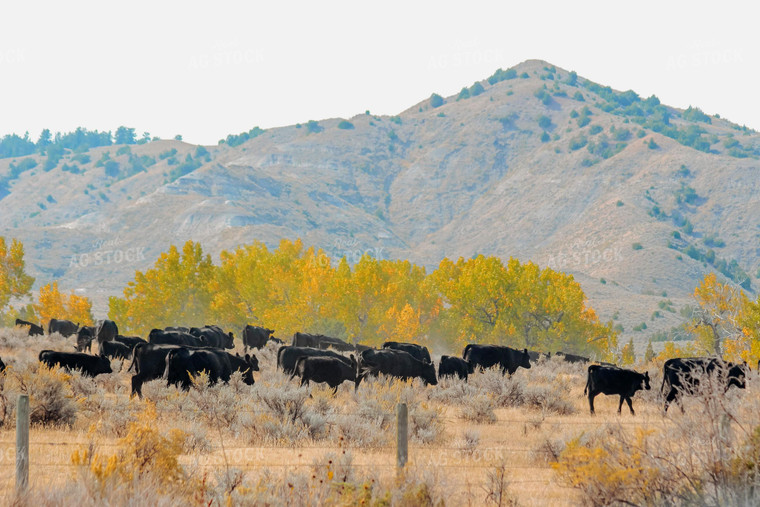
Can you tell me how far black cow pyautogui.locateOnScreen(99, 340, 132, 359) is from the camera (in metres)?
26.2

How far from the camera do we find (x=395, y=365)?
894 inches

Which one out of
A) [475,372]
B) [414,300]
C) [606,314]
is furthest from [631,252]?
[475,372]

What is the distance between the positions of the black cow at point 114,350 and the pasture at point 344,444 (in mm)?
4521

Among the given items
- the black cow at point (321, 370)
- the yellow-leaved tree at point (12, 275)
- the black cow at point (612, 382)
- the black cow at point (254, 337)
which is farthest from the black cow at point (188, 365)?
the yellow-leaved tree at point (12, 275)

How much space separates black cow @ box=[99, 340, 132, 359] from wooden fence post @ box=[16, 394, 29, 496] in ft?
60.2

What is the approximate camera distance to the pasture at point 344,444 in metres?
7.99

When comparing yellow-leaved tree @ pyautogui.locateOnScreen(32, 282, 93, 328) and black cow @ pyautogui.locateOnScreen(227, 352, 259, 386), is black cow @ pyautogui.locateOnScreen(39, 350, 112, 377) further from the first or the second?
yellow-leaved tree @ pyautogui.locateOnScreen(32, 282, 93, 328)

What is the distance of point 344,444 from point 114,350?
52.7 feet

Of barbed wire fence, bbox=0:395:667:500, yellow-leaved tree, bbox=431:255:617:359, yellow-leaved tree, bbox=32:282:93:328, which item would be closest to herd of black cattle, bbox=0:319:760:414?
barbed wire fence, bbox=0:395:667:500

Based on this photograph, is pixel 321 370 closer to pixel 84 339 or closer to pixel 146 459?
pixel 146 459

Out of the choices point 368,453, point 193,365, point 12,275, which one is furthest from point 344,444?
point 12,275

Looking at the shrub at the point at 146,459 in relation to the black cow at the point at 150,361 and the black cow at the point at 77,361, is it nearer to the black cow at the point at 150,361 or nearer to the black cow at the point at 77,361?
the black cow at the point at 150,361

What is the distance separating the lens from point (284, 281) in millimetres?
64812

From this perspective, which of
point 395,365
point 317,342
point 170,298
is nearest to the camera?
point 395,365
